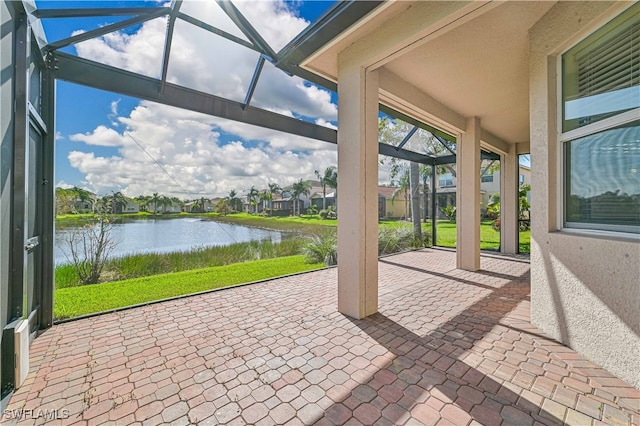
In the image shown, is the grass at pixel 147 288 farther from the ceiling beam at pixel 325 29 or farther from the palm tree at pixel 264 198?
the palm tree at pixel 264 198

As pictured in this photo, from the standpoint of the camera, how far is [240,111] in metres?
4.41

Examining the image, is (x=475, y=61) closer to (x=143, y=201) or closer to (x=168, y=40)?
(x=168, y=40)

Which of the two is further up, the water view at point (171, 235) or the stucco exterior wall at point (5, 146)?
the stucco exterior wall at point (5, 146)

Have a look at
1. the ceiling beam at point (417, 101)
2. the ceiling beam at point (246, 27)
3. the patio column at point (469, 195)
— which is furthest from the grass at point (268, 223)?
the ceiling beam at point (246, 27)

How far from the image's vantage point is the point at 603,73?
2508 millimetres

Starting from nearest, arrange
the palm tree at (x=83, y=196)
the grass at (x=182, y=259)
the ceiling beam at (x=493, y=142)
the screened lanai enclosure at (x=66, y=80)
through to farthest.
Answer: the screened lanai enclosure at (x=66, y=80), the palm tree at (x=83, y=196), the grass at (x=182, y=259), the ceiling beam at (x=493, y=142)

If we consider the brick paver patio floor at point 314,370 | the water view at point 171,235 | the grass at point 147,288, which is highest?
the water view at point 171,235

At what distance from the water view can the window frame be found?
7.50 metres

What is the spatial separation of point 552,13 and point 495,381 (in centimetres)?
372

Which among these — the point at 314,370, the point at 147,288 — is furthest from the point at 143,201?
the point at 314,370

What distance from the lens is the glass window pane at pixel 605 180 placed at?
7.47 feet

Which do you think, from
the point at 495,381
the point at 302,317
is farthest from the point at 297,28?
the point at 495,381

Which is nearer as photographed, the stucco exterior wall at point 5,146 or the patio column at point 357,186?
the stucco exterior wall at point 5,146

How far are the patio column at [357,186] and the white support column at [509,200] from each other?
6.76 meters
